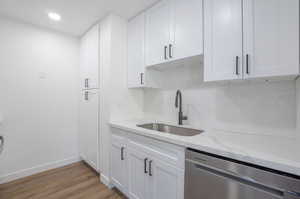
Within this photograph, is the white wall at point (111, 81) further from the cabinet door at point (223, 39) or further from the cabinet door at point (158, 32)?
the cabinet door at point (223, 39)

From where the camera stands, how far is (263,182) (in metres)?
0.74

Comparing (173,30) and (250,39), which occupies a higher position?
(173,30)

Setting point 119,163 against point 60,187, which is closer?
point 119,163

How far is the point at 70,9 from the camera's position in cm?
184

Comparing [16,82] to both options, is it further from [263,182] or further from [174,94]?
[263,182]

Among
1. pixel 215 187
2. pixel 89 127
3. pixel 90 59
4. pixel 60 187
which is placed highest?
pixel 90 59

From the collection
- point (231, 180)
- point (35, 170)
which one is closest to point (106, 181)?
point (35, 170)

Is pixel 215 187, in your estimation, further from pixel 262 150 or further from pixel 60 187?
pixel 60 187

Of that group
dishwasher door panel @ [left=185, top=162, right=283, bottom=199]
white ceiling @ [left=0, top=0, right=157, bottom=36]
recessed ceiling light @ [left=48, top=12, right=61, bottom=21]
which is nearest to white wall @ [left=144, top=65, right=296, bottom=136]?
dishwasher door panel @ [left=185, top=162, right=283, bottom=199]

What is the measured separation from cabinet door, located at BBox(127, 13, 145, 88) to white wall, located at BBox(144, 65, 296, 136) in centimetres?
40

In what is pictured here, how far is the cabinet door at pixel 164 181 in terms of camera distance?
110 cm

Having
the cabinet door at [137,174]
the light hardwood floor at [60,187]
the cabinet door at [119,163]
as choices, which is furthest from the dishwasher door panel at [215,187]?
the light hardwood floor at [60,187]

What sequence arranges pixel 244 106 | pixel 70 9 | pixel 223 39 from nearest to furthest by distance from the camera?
pixel 223 39 < pixel 244 106 < pixel 70 9

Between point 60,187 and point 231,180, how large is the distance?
2141 millimetres
